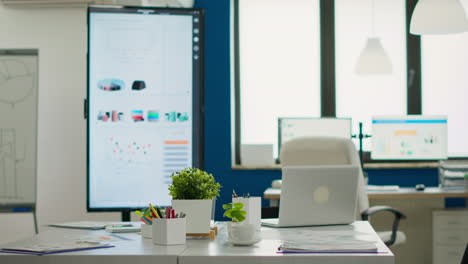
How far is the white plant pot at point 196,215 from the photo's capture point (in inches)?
84.1

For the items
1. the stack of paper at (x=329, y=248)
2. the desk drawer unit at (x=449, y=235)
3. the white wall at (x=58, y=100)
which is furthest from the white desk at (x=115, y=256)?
the desk drawer unit at (x=449, y=235)

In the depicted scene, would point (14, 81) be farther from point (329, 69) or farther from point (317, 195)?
point (329, 69)

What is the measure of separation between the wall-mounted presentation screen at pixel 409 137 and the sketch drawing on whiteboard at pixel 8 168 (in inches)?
108

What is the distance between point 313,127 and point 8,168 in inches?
99.3

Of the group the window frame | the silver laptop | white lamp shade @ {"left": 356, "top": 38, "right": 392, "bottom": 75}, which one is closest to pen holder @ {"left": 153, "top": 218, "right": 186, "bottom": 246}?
the silver laptop

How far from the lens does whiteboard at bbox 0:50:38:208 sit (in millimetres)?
4219

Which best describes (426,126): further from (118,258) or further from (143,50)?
(118,258)

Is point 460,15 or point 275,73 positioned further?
point 275,73

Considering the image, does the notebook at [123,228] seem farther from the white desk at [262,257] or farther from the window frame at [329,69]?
the window frame at [329,69]

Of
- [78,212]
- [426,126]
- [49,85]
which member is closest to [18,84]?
[49,85]

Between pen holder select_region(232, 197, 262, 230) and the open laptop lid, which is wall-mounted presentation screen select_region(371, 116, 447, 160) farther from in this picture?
pen holder select_region(232, 197, 262, 230)

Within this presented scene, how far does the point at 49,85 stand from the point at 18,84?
56 centimetres

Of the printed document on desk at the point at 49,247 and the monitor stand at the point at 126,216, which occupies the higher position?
the printed document on desk at the point at 49,247

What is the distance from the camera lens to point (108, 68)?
3502mm
